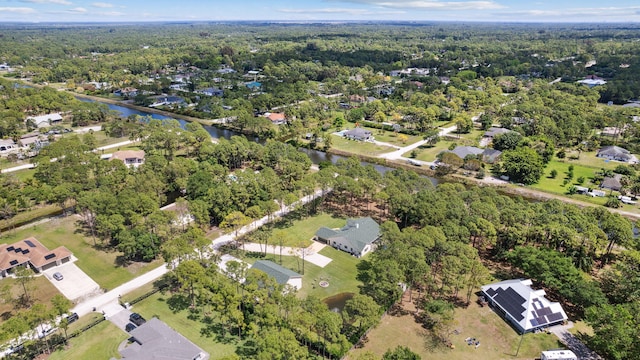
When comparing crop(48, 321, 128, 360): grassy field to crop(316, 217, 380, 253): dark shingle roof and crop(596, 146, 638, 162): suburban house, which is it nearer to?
crop(316, 217, 380, 253): dark shingle roof

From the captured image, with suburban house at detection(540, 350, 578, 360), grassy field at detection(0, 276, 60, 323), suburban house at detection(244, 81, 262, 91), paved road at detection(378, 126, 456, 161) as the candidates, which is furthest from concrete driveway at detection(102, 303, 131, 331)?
suburban house at detection(244, 81, 262, 91)

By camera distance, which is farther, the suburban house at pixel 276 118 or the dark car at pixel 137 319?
the suburban house at pixel 276 118

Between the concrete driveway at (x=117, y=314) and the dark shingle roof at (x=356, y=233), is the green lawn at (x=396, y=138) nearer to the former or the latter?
the dark shingle roof at (x=356, y=233)

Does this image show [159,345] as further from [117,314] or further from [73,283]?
[73,283]

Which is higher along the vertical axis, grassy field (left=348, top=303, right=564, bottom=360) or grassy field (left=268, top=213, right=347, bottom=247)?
grassy field (left=268, top=213, right=347, bottom=247)

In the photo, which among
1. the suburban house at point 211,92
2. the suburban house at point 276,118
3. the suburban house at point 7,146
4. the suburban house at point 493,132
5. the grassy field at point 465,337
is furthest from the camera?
the suburban house at point 211,92

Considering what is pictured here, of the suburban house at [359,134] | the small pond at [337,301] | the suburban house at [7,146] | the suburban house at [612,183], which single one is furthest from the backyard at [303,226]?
the suburban house at [7,146]

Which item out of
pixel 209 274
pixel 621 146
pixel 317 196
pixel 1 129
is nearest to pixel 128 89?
pixel 1 129

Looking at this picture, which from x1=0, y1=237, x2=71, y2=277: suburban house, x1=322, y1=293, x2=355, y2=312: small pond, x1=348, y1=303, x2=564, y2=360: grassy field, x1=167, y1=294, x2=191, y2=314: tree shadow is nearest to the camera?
x1=348, y1=303, x2=564, y2=360: grassy field
